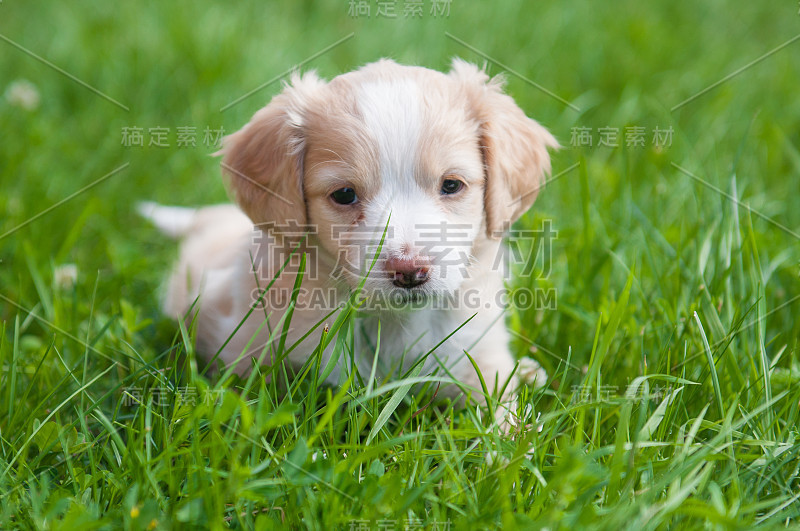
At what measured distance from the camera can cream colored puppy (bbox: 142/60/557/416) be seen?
2.30 m

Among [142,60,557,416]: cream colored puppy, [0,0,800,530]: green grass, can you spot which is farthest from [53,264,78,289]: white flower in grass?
[142,60,557,416]: cream colored puppy

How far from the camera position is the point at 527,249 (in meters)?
3.56

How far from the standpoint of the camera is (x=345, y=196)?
7.92 ft

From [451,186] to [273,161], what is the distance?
637 mm

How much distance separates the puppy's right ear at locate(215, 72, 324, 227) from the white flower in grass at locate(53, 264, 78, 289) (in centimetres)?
107

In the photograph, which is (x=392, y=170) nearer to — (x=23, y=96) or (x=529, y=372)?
(x=529, y=372)

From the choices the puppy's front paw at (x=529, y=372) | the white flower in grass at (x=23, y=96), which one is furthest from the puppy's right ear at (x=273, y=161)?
the white flower in grass at (x=23, y=96)

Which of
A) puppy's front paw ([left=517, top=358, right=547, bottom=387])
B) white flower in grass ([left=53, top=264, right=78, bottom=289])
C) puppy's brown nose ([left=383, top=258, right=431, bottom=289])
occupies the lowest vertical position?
puppy's front paw ([left=517, top=358, right=547, bottom=387])

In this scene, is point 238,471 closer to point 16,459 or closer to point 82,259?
point 16,459

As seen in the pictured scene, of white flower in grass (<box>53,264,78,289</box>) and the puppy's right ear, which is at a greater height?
the puppy's right ear

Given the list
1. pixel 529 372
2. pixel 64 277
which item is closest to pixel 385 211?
pixel 529 372

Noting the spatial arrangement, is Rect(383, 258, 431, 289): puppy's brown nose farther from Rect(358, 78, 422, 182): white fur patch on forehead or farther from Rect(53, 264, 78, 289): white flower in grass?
Rect(53, 264, 78, 289): white flower in grass

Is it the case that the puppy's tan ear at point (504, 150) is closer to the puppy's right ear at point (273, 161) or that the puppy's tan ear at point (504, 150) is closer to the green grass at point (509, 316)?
the green grass at point (509, 316)

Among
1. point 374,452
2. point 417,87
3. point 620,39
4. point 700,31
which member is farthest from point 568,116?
point 374,452
